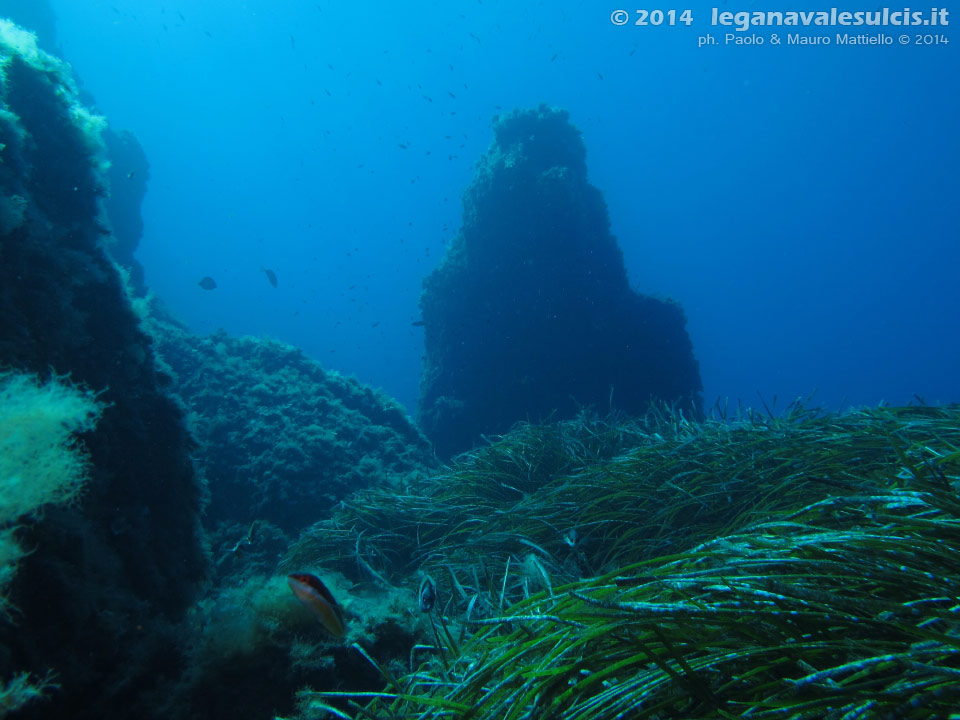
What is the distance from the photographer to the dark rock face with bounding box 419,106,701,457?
11867 millimetres

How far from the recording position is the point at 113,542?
9.17 ft

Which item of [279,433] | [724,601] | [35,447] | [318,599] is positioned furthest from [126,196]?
[724,601]

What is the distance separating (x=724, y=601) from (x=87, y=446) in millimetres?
3493

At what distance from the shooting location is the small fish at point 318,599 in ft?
7.04

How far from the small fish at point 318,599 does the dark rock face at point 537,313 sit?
31.6 feet

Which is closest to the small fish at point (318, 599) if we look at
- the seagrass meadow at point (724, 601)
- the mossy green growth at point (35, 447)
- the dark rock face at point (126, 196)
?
the seagrass meadow at point (724, 601)

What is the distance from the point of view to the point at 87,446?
2789 millimetres

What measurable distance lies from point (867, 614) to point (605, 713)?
0.73 meters

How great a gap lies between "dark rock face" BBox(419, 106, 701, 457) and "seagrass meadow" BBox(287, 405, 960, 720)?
7930mm

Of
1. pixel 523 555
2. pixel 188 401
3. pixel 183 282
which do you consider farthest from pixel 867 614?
pixel 183 282

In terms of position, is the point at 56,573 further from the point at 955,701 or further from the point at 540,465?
the point at 540,465

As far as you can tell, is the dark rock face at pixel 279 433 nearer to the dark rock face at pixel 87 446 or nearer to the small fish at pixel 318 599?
the dark rock face at pixel 87 446

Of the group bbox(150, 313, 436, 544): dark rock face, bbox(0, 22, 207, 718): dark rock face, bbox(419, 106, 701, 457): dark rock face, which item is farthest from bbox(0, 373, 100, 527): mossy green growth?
bbox(419, 106, 701, 457): dark rock face

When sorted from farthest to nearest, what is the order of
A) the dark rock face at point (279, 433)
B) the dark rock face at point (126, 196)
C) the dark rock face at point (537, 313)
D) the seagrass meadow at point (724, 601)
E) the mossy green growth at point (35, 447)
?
the dark rock face at point (126, 196) < the dark rock face at point (537, 313) < the dark rock face at point (279, 433) < the mossy green growth at point (35, 447) < the seagrass meadow at point (724, 601)
